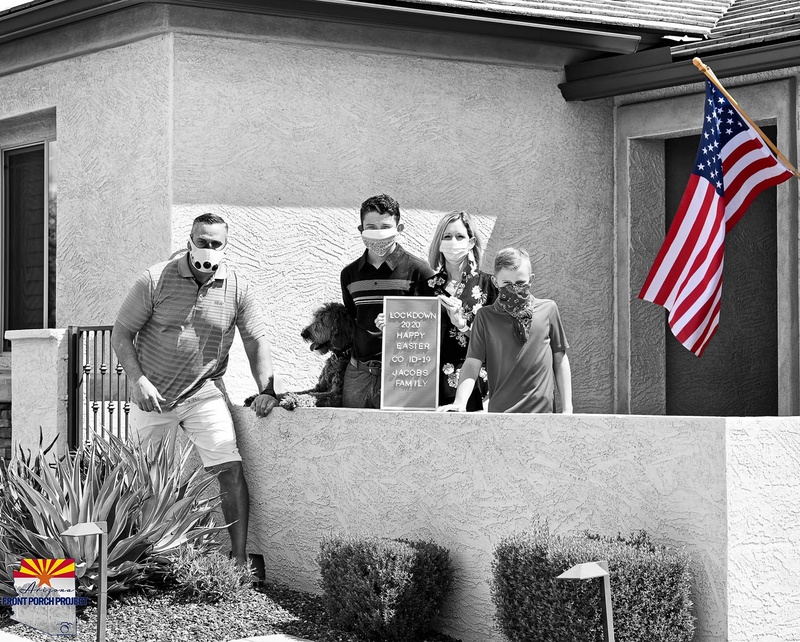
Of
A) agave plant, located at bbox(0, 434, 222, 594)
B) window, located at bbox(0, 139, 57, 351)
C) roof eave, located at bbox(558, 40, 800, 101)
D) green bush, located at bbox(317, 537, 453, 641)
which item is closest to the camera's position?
green bush, located at bbox(317, 537, 453, 641)

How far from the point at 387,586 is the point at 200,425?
2166mm

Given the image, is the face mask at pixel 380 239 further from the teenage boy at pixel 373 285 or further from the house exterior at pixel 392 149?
the house exterior at pixel 392 149

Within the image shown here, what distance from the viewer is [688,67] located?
9477 millimetres

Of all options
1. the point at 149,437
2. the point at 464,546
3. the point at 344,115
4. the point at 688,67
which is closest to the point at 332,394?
the point at 149,437

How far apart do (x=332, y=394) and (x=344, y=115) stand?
2432mm

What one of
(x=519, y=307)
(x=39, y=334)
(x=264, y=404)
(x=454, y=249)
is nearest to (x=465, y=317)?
(x=454, y=249)

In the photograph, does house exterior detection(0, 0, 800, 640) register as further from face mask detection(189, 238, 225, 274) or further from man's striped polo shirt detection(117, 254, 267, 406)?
face mask detection(189, 238, 225, 274)

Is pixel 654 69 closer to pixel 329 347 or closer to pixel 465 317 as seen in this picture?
pixel 465 317

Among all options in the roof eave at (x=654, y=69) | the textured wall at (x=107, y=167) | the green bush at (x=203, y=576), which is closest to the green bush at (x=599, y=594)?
the green bush at (x=203, y=576)

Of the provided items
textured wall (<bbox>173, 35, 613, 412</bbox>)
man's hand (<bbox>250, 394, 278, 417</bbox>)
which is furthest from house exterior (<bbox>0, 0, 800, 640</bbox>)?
man's hand (<bbox>250, 394, 278, 417</bbox>)

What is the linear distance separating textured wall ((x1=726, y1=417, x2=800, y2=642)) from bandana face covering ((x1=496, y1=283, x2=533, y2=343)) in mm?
1625

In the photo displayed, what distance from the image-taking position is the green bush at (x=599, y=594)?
5.69m

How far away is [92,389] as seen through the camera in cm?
913

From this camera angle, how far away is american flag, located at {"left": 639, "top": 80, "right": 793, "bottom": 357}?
7.64 meters
